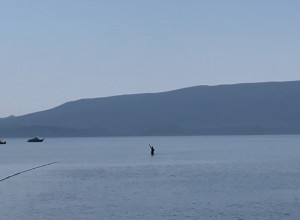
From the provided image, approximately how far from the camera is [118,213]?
54.0 m

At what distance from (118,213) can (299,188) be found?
29246mm

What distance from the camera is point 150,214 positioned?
174 feet

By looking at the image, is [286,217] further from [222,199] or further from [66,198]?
[66,198]

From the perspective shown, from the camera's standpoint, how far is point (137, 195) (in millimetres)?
67688

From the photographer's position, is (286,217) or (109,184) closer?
(286,217)

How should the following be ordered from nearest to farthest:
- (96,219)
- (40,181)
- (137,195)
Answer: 1. (96,219)
2. (137,195)
3. (40,181)

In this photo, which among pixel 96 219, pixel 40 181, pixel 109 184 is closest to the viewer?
pixel 96 219

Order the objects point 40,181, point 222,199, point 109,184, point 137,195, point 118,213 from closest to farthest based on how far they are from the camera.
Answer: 1. point 118,213
2. point 222,199
3. point 137,195
4. point 109,184
5. point 40,181

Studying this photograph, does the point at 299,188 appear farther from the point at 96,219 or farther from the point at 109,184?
the point at 96,219

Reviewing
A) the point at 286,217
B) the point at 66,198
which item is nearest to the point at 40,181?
the point at 66,198

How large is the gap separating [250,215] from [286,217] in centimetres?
299

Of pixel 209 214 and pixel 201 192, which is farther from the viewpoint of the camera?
pixel 201 192

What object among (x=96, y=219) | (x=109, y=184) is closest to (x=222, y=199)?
(x=96, y=219)

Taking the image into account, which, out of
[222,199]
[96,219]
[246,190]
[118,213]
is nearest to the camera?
[96,219]
